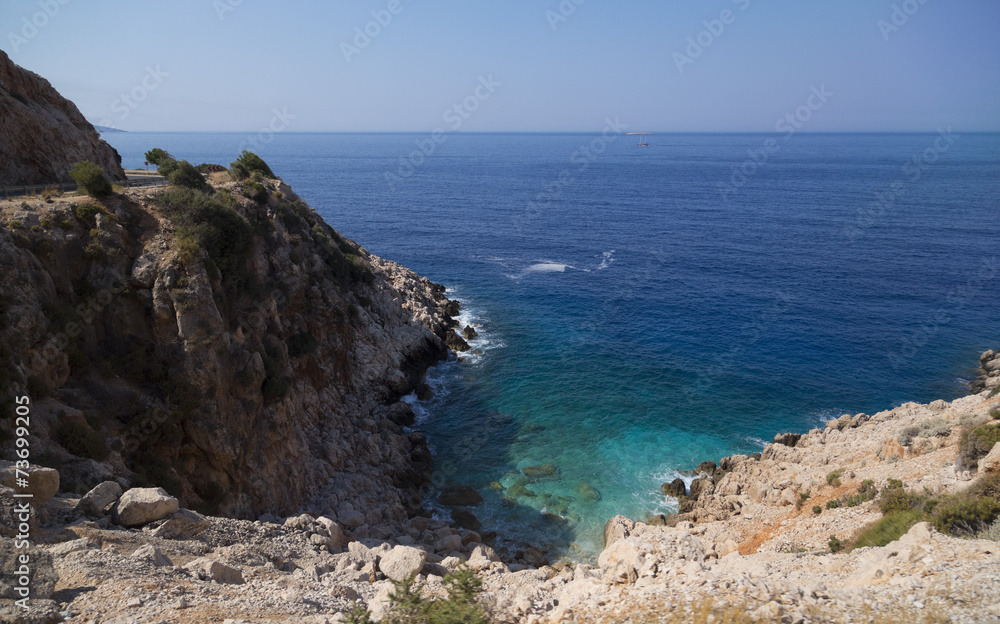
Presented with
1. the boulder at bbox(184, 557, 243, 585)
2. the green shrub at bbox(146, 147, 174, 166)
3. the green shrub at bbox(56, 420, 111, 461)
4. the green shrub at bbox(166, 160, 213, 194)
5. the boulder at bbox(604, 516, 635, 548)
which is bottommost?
the boulder at bbox(184, 557, 243, 585)

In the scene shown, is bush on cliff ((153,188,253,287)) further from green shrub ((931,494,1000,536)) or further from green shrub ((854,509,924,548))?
green shrub ((931,494,1000,536))

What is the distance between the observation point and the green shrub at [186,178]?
92.8 feet

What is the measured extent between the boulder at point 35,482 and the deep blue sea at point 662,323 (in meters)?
20.3

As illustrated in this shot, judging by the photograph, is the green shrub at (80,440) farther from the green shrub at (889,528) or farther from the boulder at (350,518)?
the green shrub at (889,528)

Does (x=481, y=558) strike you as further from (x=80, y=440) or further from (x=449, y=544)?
(x=80, y=440)

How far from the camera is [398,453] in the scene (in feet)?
108

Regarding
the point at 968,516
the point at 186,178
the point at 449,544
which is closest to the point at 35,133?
the point at 186,178

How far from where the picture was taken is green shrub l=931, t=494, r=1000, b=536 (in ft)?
48.3

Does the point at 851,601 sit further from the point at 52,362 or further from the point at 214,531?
the point at 52,362

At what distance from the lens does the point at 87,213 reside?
22.6 metres

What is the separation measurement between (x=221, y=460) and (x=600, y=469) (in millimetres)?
21884

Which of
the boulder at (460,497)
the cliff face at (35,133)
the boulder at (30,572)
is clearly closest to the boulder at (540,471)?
the boulder at (460,497)

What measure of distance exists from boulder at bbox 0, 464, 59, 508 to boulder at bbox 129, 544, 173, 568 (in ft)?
9.22

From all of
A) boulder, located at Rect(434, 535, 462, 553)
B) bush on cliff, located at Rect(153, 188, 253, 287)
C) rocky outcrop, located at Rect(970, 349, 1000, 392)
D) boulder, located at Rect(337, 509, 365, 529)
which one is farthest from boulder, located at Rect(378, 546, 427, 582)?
rocky outcrop, located at Rect(970, 349, 1000, 392)
